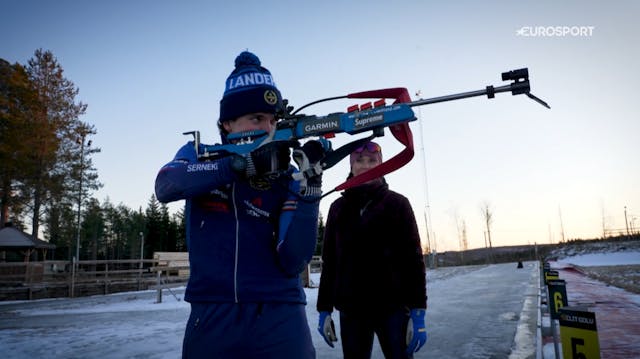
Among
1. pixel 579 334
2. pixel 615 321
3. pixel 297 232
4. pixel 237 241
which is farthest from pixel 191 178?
pixel 615 321

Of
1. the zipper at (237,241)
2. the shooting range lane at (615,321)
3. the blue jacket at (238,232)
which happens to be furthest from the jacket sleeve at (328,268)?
the shooting range lane at (615,321)

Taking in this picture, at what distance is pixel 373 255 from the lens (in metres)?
2.81

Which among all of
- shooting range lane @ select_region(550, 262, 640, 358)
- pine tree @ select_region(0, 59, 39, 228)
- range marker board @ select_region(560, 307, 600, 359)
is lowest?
shooting range lane @ select_region(550, 262, 640, 358)

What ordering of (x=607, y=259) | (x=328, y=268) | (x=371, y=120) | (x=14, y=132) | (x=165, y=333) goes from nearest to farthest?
(x=371, y=120)
(x=328, y=268)
(x=165, y=333)
(x=14, y=132)
(x=607, y=259)

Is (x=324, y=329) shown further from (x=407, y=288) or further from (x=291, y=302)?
(x=291, y=302)

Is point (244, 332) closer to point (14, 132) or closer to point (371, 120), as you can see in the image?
point (371, 120)

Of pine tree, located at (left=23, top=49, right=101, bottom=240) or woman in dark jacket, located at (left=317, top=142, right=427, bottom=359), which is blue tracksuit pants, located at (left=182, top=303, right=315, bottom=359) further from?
pine tree, located at (left=23, top=49, right=101, bottom=240)

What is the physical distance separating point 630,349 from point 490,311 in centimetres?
356

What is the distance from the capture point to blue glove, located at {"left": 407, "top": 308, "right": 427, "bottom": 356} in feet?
8.23

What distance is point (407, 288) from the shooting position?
2.65 meters

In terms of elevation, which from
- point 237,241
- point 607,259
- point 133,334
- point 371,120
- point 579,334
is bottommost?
point 607,259

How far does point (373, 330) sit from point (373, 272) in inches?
16.7

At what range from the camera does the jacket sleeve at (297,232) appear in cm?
165

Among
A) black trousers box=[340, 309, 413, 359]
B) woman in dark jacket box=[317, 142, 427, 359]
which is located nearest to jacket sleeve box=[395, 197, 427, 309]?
woman in dark jacket box=[317, 142, 427, 359]
